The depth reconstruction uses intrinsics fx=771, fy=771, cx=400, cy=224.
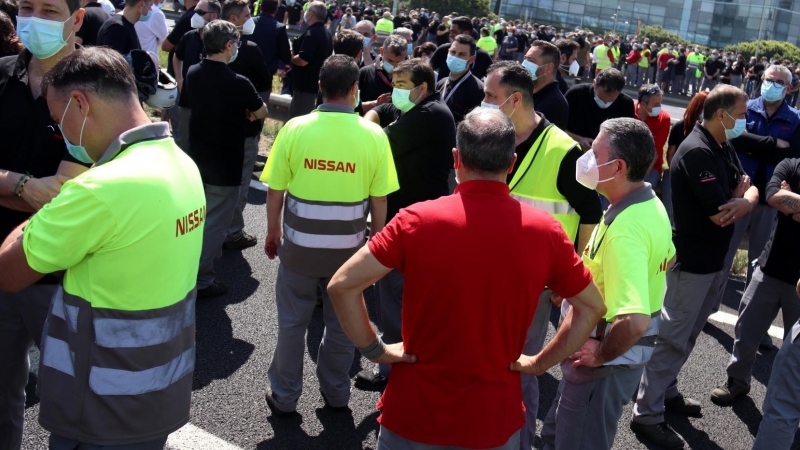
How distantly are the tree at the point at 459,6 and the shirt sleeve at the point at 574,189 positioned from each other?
50817 mm

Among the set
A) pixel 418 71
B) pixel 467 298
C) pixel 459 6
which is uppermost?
pixel 459 6

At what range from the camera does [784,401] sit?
3994mm

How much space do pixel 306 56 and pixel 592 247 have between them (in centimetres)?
650

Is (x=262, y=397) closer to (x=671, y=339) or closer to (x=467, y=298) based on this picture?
(x=467, y=298)

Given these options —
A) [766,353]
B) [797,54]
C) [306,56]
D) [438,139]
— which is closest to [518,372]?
[438,139]

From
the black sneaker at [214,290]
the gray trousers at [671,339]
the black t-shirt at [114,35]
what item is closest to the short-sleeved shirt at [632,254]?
the gray trousers at [671,339]

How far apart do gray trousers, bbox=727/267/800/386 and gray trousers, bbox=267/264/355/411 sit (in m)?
2.72

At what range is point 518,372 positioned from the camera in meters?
2.84

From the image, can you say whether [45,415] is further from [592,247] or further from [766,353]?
[766,353]

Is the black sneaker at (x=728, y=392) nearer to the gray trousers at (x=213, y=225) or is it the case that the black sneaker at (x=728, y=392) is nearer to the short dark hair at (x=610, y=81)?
the short dark hair at (x=610, y=81)

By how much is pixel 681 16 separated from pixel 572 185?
52073 mm

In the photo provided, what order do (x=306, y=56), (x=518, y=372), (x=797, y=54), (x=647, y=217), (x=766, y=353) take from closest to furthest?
1. (x=518, y=372)
2. (x=647, y=217)
3. (x=766, y=353)
4. (x=306, y=56)
5. (x=797, y=54)

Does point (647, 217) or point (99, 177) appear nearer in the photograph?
point (99, 177)

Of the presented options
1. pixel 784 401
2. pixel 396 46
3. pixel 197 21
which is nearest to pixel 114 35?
pixel 197 21
